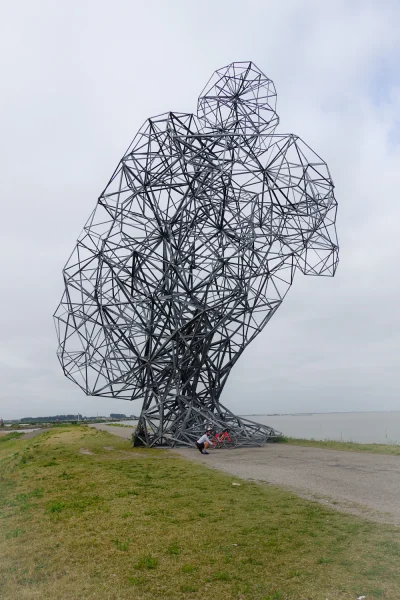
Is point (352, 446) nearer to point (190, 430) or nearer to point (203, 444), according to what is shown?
point (203, 444)

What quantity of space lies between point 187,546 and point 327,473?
25.6ft

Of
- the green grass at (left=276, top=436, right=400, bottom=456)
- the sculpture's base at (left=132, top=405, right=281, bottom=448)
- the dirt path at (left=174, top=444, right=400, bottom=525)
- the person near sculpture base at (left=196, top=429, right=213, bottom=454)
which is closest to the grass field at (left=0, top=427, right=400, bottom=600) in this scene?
the dirt path at (left=174, top=444, right=400, bottom=525)

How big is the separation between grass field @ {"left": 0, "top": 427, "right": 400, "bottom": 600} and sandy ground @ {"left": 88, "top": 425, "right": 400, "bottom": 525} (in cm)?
78

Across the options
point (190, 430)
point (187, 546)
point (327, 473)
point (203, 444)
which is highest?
point (190, 430)

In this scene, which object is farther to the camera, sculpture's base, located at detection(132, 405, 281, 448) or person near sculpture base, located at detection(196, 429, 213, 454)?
sculpture's base, located at detection(132, 405, 281, 448)

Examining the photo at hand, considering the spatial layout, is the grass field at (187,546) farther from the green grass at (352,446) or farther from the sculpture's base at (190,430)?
the sculpture's base at (190,430)

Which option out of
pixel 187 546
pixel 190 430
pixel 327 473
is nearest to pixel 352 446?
pixel 190 430

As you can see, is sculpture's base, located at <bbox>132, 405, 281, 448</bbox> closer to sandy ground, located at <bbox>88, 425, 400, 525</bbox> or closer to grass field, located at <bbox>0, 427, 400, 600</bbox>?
sandy ground, located at <bbox>88, 425, 400, 525</bbox>

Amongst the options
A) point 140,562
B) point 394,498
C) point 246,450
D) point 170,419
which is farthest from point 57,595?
point 170,419

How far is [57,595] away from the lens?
6.80m

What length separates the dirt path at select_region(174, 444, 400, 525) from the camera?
433 inches

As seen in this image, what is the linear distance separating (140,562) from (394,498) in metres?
6.28

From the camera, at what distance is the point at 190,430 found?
80.2 ft

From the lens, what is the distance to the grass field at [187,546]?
6898 millimetres
